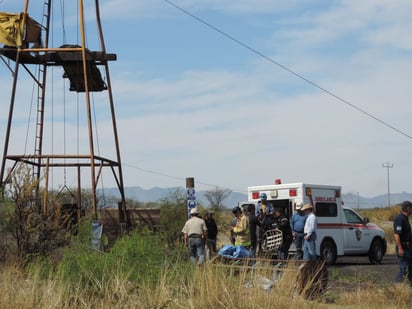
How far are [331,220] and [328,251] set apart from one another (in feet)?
3.04

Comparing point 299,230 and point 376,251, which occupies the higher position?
point 299,230

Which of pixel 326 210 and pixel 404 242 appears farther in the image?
pixel 326 210

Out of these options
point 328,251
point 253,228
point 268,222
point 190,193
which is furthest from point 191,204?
point 328,251

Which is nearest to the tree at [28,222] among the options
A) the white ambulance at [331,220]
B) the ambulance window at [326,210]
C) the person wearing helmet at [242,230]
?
the person wearing helmet at [242,230]

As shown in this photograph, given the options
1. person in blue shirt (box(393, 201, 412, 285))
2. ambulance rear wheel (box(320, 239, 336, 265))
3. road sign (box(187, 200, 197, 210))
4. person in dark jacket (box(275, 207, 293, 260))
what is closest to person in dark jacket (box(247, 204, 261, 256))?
person in dark jacket (box(275, 207, 293, 260))

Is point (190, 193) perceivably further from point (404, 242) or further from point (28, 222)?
point (404, 242)

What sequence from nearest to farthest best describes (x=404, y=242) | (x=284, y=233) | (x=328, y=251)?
(x=404, y=242)
(x=284, y=233)
(x=328, y=251)

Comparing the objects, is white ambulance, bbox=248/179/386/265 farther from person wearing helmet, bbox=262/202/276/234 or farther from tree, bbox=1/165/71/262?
tree, bbox=1/165/71/262

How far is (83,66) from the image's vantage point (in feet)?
70.2

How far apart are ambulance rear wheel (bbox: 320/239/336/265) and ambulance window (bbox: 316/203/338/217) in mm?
771

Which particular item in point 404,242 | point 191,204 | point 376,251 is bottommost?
point 376,251

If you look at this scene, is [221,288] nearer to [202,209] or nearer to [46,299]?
[46,299]

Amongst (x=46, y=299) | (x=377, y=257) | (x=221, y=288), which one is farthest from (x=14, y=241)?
(x=377, y=257)

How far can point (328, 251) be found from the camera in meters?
20.6
